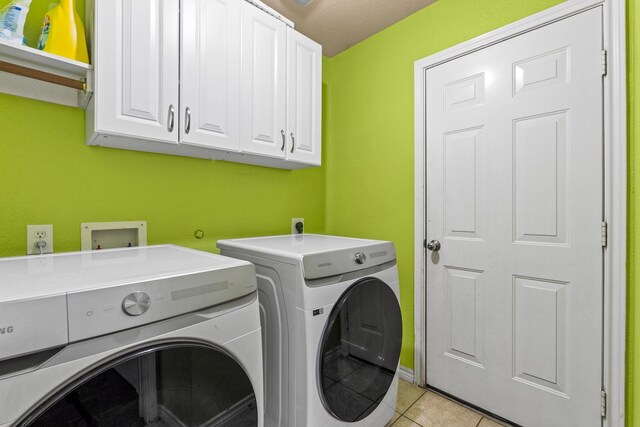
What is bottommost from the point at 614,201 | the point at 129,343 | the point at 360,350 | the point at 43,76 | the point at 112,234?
the point at 360,350

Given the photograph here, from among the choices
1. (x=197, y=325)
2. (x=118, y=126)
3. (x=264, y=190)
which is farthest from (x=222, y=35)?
(x=197, y=325)

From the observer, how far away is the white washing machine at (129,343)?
1.95ft

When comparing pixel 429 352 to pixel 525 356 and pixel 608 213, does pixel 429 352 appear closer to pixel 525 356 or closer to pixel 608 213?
pixel 525 356

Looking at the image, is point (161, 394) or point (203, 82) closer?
point (161, 394)

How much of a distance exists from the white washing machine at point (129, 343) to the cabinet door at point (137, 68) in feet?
1.81

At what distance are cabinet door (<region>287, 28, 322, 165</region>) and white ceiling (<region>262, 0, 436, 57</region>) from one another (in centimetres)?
24

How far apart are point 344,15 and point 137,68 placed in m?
1.35

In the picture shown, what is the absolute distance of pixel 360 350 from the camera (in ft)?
4.43

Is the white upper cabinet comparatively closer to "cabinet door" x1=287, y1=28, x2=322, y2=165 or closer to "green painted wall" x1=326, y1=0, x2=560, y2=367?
"cabinet door" x1=287, y1=28, x2=322, y2=165

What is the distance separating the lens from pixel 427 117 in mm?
1896

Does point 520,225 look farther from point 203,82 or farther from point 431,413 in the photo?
point 203,82

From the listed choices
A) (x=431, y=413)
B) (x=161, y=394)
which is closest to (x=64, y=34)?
(x=161, y=394)

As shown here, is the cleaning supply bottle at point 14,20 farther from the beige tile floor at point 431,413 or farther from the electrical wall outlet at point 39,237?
the beige tile floor at point 431,413

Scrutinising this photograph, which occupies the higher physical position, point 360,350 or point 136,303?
point 136,303
